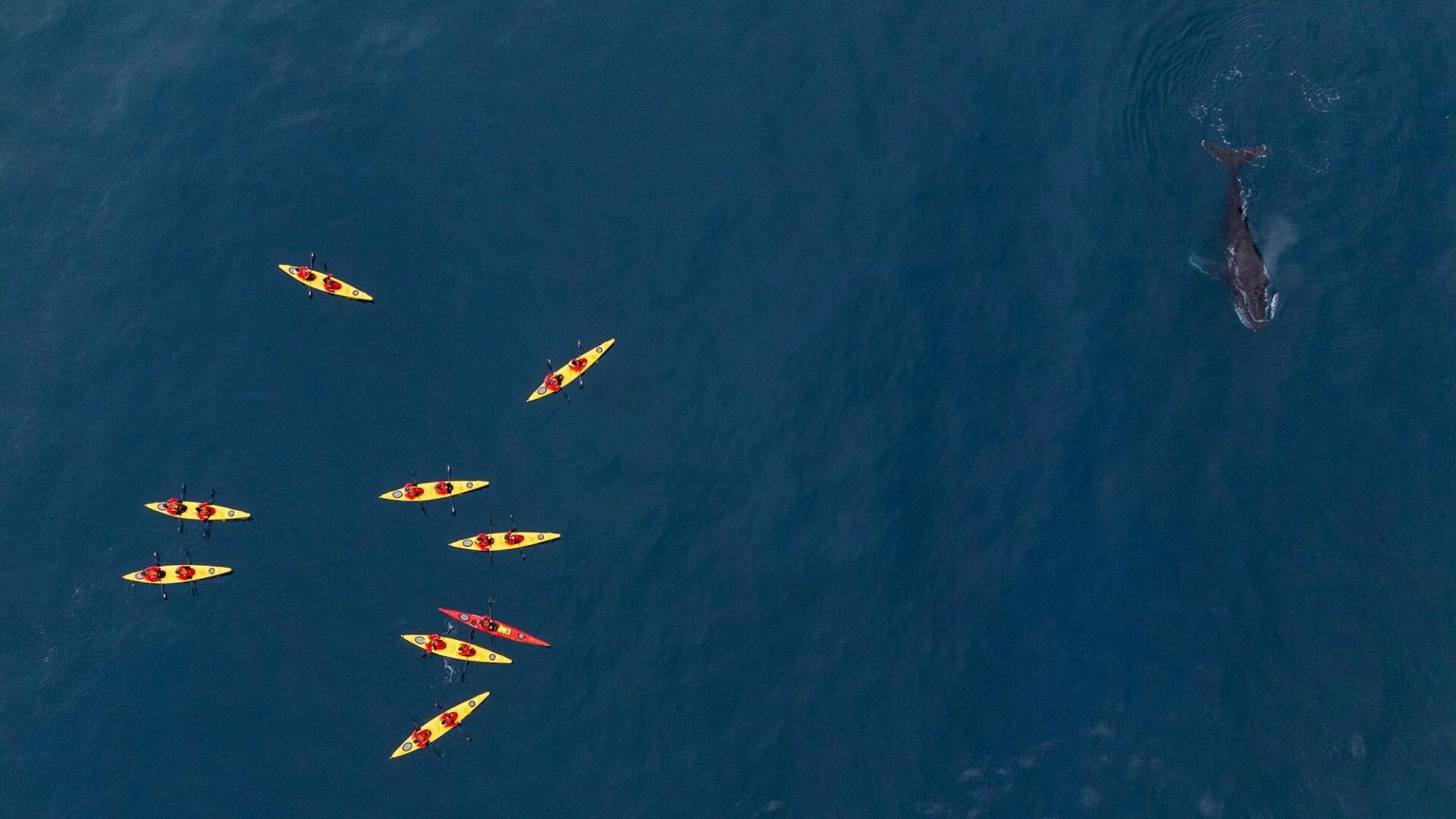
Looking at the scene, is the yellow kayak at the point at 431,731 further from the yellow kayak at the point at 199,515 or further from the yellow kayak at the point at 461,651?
the yellow kayak at the point at 199,515

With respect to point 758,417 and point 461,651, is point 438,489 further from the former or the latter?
point 758,417

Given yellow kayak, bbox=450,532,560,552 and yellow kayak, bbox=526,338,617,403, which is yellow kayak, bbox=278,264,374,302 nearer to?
yellow kayak, bbox=526,338,617,403

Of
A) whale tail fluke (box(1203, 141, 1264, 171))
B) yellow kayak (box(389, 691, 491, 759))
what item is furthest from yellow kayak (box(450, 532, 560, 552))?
whale tail fluke (box(1203, 141, 1264, 171))

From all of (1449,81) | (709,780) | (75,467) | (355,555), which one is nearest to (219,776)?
(355,555)

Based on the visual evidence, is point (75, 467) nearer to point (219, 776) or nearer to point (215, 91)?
point (219, 776)

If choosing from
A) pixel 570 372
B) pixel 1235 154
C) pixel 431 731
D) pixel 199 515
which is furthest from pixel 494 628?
pixel 1235 154

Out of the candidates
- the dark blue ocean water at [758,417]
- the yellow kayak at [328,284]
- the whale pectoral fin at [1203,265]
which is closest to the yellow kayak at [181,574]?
the dark blue ocean water at [758,417]
